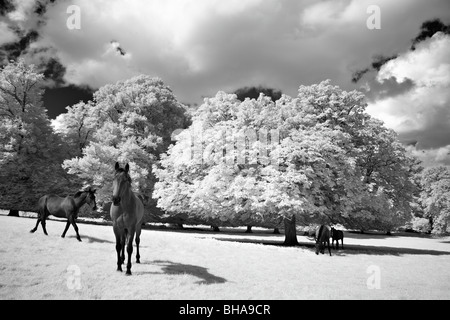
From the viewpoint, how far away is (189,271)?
34.7 ft

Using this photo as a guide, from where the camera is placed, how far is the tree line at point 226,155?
21.9 meters

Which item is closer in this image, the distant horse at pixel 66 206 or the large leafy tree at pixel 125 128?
the distant horse at pixel 66 206

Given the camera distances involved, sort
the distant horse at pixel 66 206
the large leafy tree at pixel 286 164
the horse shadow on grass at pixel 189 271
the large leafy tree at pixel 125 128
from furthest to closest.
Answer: the large leafy tree at pixel 125 128 < the large leafy tree at pixel 286 164 < the distant horse at pixel 66 206 < the horse shadow on grass at pixel 189 271

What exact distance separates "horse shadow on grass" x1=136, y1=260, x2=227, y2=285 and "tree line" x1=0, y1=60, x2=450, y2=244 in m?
9.59

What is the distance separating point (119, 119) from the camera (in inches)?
1404

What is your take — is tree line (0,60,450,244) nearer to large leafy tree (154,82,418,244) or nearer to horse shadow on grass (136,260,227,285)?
large leafy tree (154,82,418,244)

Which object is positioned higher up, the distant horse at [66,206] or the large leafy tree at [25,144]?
the large leafy tree at [25,144]

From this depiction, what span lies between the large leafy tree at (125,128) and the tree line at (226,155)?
0.49 ft

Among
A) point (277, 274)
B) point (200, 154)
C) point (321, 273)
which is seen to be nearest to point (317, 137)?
Answer: point (200, 154)

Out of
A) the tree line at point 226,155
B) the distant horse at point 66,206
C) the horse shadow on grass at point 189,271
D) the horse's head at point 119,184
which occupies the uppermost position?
the tree line at point 226,155

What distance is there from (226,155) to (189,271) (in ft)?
41.4

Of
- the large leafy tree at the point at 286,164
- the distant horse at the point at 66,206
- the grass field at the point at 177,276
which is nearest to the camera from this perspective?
the grass field at the point at 177,276

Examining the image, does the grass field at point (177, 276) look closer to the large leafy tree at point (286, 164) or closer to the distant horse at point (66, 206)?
the distant horse at point (66, 206)

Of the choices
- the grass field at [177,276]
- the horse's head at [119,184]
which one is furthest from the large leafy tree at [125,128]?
the horse's head at [119,184]
